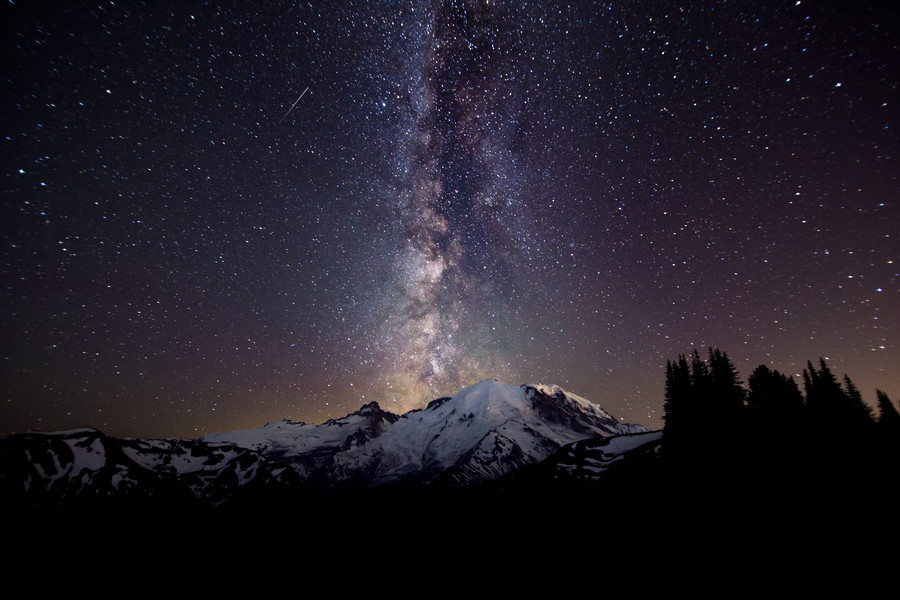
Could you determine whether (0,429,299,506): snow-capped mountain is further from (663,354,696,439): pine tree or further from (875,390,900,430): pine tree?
(875,390,900,430): pine tree

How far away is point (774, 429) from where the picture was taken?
132 feet

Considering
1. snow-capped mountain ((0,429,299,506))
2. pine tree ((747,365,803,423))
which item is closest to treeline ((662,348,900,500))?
pine tree ((747,365,803,423))

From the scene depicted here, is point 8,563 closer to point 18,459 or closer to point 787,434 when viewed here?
point 18,459

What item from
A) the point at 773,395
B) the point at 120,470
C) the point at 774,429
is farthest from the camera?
the point at 120,470

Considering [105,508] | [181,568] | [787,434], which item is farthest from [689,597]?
[105,508]

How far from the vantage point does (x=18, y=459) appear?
9131 centimetres

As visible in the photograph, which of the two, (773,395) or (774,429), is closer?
(774,429)

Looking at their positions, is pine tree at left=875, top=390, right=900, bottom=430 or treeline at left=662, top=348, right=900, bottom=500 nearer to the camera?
treeline at left=662, top=348, right=900, bottom=500

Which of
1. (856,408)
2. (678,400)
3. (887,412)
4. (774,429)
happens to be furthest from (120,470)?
(887,412)

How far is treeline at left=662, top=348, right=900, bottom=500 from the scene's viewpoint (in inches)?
1341

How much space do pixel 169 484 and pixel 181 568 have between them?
4281cm

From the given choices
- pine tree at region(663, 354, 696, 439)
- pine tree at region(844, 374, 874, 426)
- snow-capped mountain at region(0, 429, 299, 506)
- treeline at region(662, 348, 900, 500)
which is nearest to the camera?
treeline at region(662, 348, 900, 500)

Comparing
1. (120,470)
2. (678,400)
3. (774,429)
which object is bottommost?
(120,470)

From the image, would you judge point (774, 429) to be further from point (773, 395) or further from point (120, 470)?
point (120, 470)
